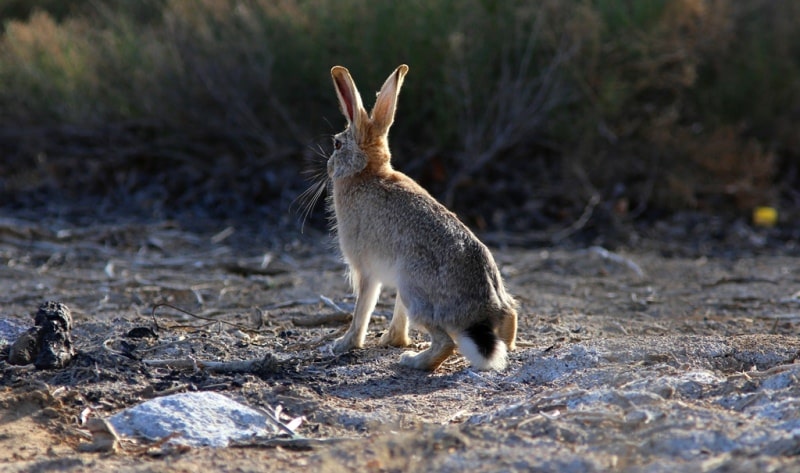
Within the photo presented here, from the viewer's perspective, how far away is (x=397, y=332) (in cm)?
550

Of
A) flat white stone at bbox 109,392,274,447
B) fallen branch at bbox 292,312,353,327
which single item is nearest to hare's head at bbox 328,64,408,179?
fallen branch at bbox 292,312,353,327

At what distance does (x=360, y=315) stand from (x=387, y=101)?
3.79ft

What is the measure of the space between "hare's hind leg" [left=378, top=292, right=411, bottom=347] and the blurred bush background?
434 centimetres

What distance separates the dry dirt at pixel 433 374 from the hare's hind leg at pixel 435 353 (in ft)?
0.23

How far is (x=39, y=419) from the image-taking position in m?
4.25

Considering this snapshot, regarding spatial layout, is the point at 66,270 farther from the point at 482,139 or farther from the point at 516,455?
the point at 516,455

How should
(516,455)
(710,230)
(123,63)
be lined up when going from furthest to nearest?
1. (123,63)
2. (710,230)
3. (516,455)

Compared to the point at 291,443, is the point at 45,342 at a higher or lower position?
higher

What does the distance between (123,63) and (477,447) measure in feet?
26.8

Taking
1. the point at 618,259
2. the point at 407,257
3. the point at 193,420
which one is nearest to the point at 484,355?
the point at 407,257


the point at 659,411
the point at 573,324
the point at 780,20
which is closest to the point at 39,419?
the point at 659,411

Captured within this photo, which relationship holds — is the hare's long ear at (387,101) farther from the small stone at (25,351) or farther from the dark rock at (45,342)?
the small stone at (25,351)

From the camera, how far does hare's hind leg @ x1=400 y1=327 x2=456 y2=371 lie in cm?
496

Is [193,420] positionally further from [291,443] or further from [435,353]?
[435,353]
